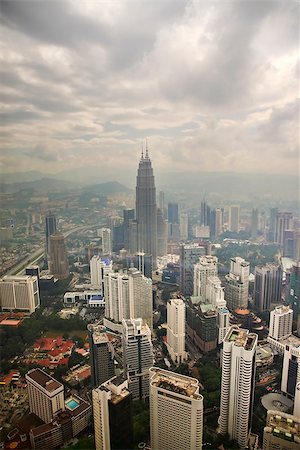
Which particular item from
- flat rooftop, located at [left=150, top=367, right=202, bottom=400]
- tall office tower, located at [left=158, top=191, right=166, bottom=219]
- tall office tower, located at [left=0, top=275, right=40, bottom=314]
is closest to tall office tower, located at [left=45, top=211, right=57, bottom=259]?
tall office tower, located at [left=0, top=275, right=40, bottom=314]

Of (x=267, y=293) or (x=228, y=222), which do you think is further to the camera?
(x=228, y=222)

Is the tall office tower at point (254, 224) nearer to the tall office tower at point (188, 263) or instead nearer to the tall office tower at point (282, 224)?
the tall office tower at point (282, 224)

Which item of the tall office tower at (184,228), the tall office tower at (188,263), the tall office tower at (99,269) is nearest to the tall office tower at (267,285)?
the tall office tower at (188,263)

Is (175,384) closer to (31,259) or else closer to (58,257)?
(31,259)

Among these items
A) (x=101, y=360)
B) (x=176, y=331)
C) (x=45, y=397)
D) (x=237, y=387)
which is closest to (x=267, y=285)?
(x=176, y=331)

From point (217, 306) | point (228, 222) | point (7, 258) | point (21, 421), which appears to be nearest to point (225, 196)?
point (228, 222)

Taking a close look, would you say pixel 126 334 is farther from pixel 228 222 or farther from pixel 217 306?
pixel 228 222
